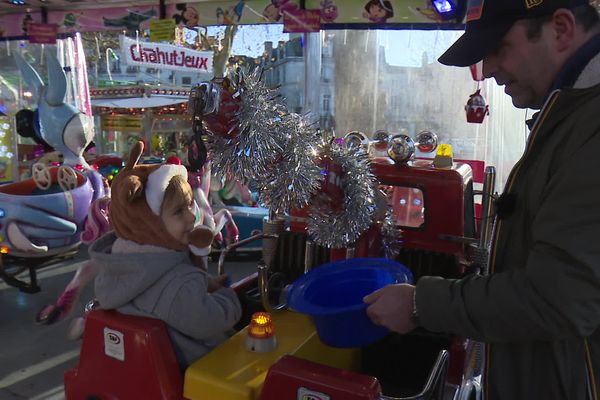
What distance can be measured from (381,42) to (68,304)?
4271 mm

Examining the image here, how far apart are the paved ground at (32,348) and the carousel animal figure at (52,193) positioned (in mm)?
179

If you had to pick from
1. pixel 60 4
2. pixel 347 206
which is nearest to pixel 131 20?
pixel 60 4

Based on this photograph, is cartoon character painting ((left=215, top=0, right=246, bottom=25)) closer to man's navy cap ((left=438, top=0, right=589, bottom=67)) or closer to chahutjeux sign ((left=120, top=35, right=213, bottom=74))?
chahutjeux sign ((left=120, top=35, right=213, bottom=74))

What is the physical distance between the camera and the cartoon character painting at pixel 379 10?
4.72m

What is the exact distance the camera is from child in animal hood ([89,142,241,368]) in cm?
149

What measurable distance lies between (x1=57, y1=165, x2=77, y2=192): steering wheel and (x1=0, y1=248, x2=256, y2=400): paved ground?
844 millimetres

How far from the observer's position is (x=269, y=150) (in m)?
1.41

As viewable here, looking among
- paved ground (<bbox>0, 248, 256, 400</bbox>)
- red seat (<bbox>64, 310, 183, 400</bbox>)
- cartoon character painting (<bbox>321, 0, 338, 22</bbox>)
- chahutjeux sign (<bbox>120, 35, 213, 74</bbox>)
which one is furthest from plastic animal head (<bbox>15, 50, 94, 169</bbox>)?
red seat (<bbox>64, 310, 183, 400</bbox>)

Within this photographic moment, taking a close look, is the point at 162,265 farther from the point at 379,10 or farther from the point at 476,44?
the point at 379,10

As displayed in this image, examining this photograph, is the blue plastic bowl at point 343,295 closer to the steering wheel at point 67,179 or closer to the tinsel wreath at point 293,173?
the tinsel wreath at point 293,173

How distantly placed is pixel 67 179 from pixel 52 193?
187 mm

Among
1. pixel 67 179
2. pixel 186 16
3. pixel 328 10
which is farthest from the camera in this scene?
pixel 186 16

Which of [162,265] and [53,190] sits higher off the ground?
[162,265]

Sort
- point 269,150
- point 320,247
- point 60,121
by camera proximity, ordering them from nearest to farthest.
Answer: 1. point 269,150
2. point 320,247
3. point 60,121
